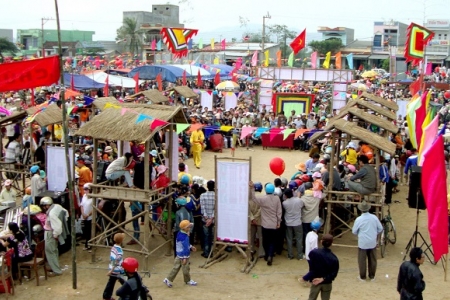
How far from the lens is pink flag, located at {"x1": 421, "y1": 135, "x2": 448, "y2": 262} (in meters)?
7.46

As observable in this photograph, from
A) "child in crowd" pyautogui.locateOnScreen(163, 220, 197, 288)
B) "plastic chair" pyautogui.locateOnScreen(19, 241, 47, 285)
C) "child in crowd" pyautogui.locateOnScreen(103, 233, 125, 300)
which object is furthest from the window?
"child in crowd" pyautogui.locateOnScreen(103, 233, 125, 300)

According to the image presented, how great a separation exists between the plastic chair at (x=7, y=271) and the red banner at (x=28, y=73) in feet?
8.24

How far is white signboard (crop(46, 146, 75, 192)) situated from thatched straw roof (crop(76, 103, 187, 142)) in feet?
6.01

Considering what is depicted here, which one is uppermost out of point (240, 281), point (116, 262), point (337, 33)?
point (337, 33)

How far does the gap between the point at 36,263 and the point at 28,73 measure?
3.05 metres

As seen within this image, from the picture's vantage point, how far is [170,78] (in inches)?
1149

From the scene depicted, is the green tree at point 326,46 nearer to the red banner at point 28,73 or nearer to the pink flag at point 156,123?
the pink flag at point 156,123

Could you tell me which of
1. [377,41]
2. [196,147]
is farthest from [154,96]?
[377,41]

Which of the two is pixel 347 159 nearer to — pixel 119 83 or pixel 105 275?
pixel 105 275

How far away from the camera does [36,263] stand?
9211 millimetres

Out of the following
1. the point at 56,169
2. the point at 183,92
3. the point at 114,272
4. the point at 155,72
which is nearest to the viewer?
the point at 114,272

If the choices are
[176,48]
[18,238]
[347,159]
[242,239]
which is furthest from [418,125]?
[176,48]

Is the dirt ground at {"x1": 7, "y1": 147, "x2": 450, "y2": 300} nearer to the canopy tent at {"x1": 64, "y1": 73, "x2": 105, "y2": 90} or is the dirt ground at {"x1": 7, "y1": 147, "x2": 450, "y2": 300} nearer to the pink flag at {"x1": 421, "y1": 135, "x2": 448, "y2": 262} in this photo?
the pink flag at {"x1": 421, "y1": 135, "x2": 448, "y2": 262}

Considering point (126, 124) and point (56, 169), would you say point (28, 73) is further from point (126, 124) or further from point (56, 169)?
point (56, 169)
